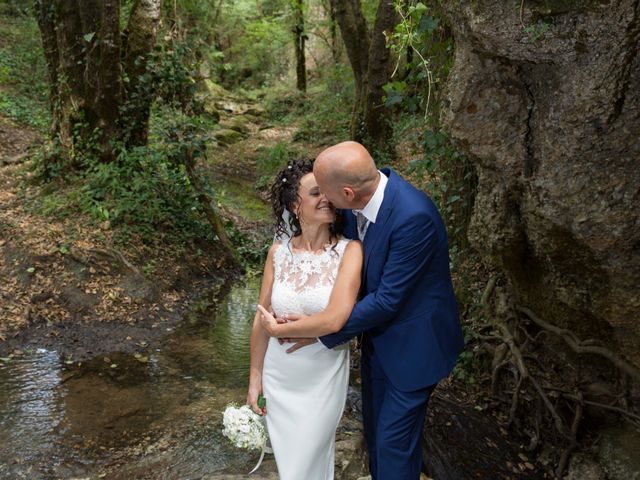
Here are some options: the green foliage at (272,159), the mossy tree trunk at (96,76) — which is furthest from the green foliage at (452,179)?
the green foliage at (272,159)

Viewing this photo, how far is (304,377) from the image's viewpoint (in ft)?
10.2

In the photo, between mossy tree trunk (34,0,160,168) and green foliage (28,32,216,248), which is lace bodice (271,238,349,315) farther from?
mossy tree trunk (34,0,160,168)

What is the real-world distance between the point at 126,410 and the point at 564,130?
4150 millimetres

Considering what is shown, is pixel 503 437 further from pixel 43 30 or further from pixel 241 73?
pixel 241 73

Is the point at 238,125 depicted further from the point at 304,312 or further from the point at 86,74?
the point at 304,312

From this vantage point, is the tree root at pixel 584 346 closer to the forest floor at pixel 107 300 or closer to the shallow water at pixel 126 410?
the forest floor at pixel 107 300

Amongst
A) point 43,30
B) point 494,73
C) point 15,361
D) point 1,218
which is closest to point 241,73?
point 43,30

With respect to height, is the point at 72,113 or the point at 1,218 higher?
the point at 72,113

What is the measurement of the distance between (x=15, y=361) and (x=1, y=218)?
113 inches

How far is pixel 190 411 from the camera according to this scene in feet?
16.8

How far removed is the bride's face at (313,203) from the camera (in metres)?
3.04

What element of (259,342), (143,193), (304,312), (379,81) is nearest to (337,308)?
(304,312)

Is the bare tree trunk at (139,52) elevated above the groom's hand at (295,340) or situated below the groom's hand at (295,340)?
above

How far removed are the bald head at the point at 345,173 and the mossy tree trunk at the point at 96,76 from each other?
22.2ft
